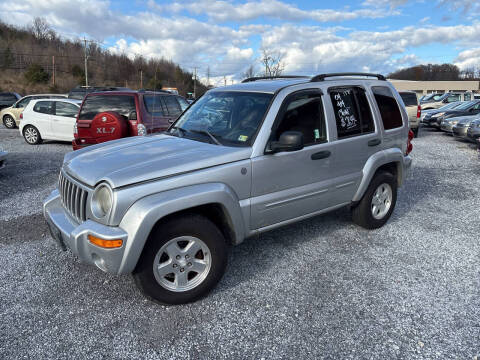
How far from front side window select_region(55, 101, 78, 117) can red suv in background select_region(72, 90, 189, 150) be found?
3.70m

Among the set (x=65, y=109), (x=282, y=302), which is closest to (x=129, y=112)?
(x=65, y=109)

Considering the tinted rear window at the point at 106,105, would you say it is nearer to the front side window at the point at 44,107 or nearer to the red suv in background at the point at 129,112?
the red suv in background at the point at 129,112

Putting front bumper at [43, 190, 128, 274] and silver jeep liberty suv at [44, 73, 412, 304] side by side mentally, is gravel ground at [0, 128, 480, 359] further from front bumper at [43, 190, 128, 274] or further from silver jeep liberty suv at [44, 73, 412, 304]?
front bumper at [43, 190, 128, 274]

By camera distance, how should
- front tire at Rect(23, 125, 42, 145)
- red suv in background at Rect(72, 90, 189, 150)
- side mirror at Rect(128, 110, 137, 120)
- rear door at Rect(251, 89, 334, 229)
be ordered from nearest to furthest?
rear door at Rect(251, 89, 334, 229)
red suv in background at Rect(72, 90, 189, 150)
side mirror at Rect(128, 110, 137, 120)
front tire at Rect(23, 125, 42, 145)

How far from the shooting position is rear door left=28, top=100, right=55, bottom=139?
39.9 ft

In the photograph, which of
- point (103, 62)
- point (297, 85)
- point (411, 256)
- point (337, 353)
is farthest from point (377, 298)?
point (103, 62)

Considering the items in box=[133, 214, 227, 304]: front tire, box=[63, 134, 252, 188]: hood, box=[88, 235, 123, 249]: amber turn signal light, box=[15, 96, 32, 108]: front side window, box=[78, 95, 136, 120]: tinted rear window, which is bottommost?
box=[133, 214, 227, 304]: front tire

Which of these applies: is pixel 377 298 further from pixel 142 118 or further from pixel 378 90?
pixel 142 118

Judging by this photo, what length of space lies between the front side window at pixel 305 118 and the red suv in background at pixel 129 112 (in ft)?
13.2

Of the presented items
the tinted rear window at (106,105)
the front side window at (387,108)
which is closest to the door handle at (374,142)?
the front side window at (387,108)

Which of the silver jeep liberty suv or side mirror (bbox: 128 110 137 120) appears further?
side mirror (bbox: 128 110 137 120)

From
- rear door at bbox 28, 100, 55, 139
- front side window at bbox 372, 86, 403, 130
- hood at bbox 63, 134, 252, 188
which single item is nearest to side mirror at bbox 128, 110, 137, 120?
hood at bbox 63, 134, 252, 188

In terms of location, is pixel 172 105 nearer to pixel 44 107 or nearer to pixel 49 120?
pixel 49 120

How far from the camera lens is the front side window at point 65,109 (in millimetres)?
12009
